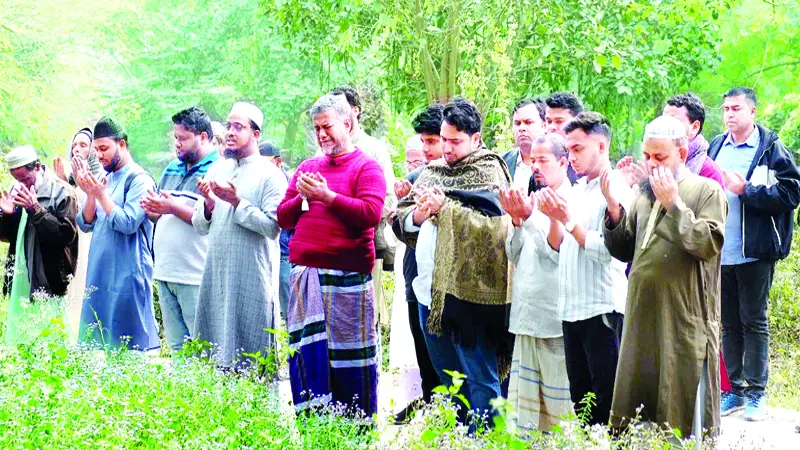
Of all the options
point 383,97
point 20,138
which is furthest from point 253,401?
point 20,138

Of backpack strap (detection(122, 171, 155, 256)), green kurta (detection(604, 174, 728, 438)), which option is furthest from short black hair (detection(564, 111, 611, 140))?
backpack strap (detection(122, 171, 155, 256))

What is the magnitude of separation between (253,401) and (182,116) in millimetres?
2671

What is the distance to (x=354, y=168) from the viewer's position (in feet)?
21.6

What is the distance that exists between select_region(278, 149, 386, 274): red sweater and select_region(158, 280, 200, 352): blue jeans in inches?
47.3

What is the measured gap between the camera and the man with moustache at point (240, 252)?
6.99 meters

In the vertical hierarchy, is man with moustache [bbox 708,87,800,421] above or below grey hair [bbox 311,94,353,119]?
below

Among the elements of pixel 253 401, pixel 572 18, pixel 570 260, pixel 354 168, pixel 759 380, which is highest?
pixel 572 18

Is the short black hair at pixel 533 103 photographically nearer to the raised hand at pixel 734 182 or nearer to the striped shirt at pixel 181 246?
the raised hand at pixel 734 182

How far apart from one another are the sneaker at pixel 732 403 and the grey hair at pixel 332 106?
3329 mm

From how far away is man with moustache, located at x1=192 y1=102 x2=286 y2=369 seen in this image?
22.9 feet

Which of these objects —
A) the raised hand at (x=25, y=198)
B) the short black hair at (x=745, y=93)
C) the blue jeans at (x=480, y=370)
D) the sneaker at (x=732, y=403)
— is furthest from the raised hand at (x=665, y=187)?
the raised hand at (x=25, y=198)

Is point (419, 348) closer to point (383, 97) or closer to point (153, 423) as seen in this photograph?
point (153, 423)

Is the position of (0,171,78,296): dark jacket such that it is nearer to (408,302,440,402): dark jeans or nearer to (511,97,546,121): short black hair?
(408,302,440,402): dark jeans

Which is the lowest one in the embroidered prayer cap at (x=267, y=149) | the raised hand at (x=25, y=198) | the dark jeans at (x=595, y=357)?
the dark jeans at (x=595, y=357)
